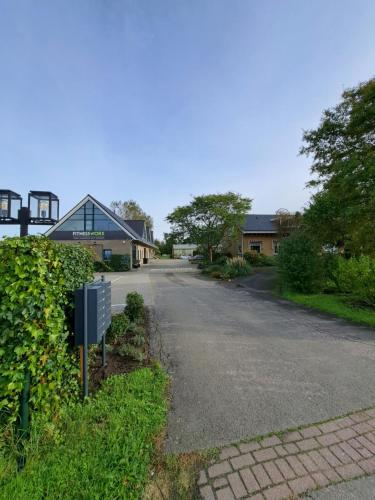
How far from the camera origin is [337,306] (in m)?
7.21

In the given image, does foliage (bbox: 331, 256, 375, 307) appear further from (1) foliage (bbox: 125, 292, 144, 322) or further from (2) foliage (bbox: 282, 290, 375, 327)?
(1) foliage (bbox: 125, 292, 144, 322)

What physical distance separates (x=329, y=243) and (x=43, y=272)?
11.6m

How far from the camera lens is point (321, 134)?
35.8 feet

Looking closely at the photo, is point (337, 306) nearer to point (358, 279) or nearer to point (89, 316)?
point (358, 279)

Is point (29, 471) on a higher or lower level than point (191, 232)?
lower

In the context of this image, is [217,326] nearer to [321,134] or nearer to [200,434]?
[200,434]

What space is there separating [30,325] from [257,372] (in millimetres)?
2901

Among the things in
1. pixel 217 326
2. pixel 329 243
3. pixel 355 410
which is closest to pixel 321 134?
pixel 329 243

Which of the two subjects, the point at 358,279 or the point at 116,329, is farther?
the point at 358,279

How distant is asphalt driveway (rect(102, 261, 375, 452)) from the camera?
96.0 inches

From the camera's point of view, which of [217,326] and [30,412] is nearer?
[30,412]

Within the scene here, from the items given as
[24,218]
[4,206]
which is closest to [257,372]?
[24,218]

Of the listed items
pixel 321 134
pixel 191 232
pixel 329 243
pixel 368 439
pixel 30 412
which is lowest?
pixel 368 439

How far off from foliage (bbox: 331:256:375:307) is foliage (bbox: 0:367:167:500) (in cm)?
705
